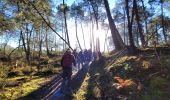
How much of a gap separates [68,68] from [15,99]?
396cm

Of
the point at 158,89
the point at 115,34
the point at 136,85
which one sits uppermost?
the point at 115,34

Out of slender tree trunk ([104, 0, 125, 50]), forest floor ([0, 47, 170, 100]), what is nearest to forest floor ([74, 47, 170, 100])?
forest floor ([0, 47, 170, 100])

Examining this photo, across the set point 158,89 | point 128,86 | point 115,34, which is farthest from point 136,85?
point 115,34

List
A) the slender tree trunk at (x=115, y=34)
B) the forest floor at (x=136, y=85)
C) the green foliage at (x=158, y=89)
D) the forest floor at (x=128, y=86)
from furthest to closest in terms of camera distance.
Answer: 1. the slender tree trunk at (x=115, y=34)
2. the forest floor at (x=128, y=86)
3. the forest floor at (x=136, y=85)
4. the green foliage at (x=158, y=89)

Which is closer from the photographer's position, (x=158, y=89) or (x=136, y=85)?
(x=158, y=89)

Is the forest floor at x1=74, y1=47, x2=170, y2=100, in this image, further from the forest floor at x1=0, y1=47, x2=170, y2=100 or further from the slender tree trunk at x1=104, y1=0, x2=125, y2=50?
the slender tree trunk at x1=104, y1=0, x2=125, y2=50

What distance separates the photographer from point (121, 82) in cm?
1184

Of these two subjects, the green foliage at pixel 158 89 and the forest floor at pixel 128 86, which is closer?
the green foliage at pixel 158 89

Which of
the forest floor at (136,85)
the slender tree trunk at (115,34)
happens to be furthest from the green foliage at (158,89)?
the slender tree trunk at (115,34)

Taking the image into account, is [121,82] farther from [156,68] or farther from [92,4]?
[92,4]

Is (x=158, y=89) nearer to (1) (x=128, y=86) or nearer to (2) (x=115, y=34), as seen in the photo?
(1) (x=128, y=86)

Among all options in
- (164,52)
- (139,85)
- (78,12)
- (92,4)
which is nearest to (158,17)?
(92,4)

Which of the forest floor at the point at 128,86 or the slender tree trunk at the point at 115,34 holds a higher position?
the slender tree trunk at the point at 115,34

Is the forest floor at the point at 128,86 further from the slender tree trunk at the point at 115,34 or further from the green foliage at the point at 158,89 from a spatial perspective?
the slender tree trunk at the point at 115,34
